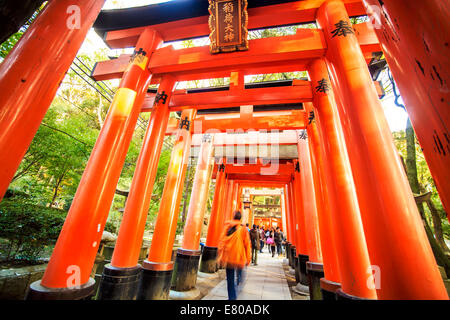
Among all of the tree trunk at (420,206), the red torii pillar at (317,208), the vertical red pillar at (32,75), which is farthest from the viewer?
the tree trunk at (420,206)

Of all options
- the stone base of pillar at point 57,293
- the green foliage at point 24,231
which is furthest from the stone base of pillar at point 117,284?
the green foliage at point 24,231

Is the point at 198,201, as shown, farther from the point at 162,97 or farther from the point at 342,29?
the point at 342,29

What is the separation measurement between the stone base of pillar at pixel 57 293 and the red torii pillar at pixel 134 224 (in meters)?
0.80

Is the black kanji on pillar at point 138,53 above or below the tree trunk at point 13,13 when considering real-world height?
above

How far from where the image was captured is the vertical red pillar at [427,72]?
2.92ft

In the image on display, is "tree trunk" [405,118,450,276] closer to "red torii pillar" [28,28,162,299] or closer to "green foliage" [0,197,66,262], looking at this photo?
"red torii pillar" [28,28,162,299]

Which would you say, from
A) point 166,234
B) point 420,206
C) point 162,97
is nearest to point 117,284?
point 166,234

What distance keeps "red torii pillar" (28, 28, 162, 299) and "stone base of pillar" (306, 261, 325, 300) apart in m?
4.68

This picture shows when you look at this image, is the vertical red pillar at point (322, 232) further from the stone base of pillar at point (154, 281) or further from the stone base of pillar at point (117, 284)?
the stone base of pillar at point (117, 284)

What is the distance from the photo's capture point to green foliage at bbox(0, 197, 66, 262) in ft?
13.8

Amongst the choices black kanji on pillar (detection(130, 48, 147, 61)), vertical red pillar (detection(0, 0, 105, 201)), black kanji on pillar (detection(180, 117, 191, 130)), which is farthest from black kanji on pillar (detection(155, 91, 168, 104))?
vertical red pillar (detection(0, 0, 105, 201))

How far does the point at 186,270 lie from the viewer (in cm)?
490
